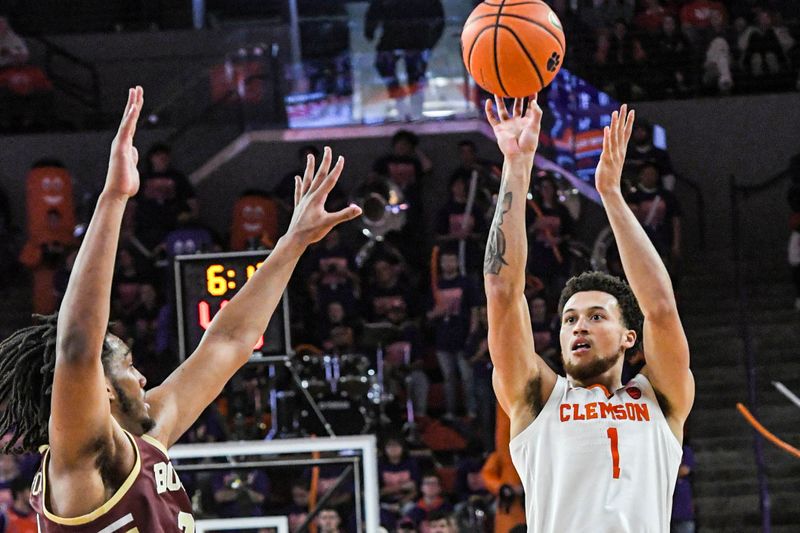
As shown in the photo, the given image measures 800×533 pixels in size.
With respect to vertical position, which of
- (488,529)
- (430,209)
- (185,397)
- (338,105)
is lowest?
(488,529)

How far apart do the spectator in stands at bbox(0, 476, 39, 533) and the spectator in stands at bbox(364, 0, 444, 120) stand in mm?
6521

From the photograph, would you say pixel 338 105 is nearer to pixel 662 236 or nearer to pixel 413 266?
pixel 413 266

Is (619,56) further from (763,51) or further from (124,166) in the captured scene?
(124,166)

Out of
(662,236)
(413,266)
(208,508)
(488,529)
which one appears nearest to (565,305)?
(208,508)

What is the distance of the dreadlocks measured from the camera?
3.60 meters

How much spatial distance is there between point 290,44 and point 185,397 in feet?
37.8

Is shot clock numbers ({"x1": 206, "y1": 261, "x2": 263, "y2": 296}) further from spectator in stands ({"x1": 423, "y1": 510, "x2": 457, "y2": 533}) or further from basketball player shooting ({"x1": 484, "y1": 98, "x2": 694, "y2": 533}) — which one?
basketball player shooting ({"x1": 484, "y1": 98, "x2": 694, "y2": 533})

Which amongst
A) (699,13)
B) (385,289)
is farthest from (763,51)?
(385,289)

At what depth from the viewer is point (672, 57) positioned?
15.5 meters

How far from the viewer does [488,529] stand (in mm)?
9836

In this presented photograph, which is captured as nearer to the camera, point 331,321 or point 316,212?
point 316,212

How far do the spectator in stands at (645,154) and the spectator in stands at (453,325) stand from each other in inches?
89.1

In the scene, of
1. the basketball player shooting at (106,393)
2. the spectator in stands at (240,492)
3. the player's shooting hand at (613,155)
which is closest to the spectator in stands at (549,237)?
the spectator in stands at (240,492)

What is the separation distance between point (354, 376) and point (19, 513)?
9.16ft
